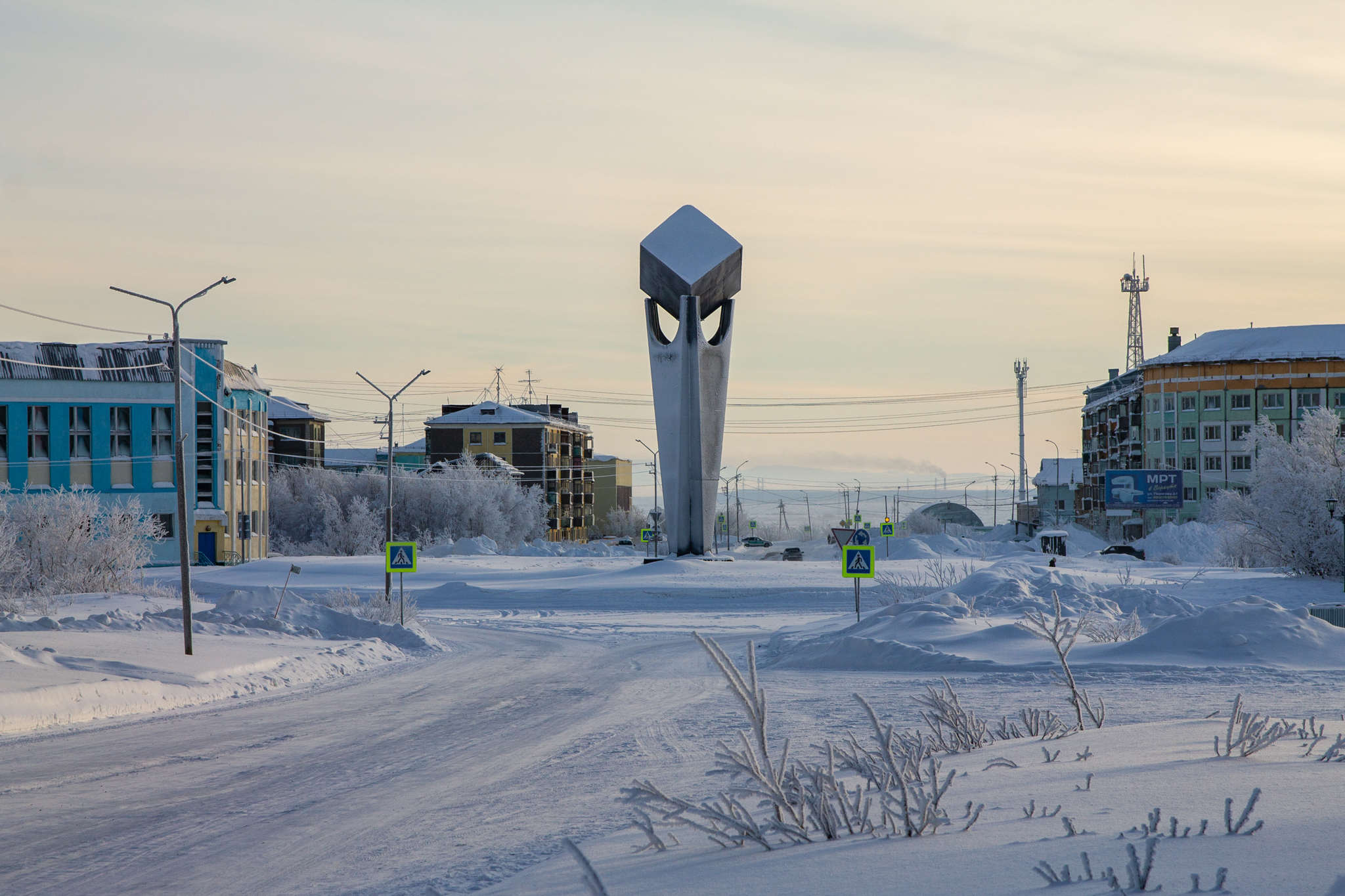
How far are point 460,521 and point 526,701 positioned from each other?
7651 centimetres

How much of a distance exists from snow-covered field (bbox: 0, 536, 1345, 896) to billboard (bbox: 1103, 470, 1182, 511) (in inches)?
2182

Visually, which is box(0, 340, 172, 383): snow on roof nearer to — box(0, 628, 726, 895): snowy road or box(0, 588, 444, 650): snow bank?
box(0, 588, 444, 650): snow bank

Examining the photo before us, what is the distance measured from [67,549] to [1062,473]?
126573 millimetres

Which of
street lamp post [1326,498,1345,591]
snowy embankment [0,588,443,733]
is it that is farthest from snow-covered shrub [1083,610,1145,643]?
street lamp post [1326,498,1345,591]

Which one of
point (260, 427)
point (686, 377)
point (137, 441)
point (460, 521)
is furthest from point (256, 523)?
point (686, 377)

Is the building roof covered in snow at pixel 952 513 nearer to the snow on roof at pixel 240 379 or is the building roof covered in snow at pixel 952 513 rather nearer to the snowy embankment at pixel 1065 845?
the snow on roof at pixel 240 379

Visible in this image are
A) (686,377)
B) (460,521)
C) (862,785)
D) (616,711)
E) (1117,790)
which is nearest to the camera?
(1117,790)

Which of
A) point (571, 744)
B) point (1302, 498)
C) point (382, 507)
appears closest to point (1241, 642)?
point (571, 744)

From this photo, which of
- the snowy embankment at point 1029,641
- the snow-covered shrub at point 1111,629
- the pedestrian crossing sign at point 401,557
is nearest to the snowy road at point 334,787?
the snowy embankment at point 1029,641

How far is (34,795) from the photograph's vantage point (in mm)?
9883

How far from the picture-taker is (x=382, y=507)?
296 feet

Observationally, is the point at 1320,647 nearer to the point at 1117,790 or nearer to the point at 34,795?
the point at 1117,790

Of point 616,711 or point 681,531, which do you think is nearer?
point 616,711

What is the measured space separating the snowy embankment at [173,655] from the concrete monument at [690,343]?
22.1 meters
